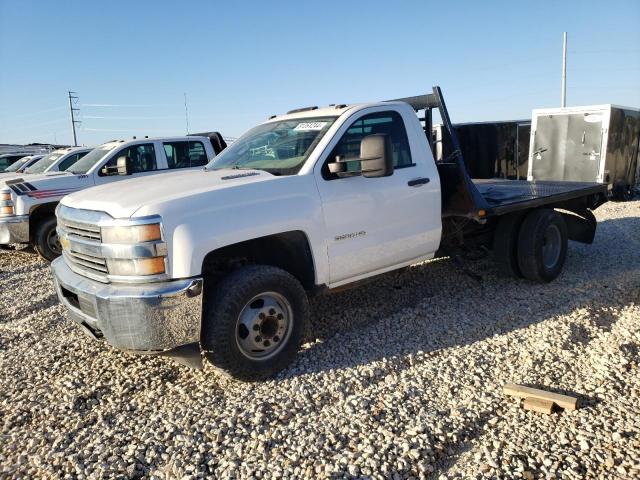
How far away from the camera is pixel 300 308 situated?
3.92 m

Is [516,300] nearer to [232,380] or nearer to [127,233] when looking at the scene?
[232,380]

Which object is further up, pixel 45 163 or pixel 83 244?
pixel 45 163

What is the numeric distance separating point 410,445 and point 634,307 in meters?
3.37

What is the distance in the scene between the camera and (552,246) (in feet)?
20.5

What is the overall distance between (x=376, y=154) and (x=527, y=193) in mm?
3067

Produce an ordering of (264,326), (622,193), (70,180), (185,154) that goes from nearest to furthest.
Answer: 1. (264,326)
2. (70,180)
3. (185,154)
4. (622,193)

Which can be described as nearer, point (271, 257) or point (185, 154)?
point (271, 257)

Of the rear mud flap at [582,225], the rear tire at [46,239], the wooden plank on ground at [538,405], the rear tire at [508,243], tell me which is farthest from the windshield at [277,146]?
the rear tire at [46,239]

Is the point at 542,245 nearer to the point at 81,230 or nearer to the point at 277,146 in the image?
the point at 277,146

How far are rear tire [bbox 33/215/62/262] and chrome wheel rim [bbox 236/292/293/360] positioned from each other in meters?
5.81

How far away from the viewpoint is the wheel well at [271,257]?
3.85 metres

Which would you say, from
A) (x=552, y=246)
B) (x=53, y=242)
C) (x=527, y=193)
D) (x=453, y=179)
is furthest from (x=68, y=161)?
(x=552, y=246)

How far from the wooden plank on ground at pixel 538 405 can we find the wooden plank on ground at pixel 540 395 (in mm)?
19

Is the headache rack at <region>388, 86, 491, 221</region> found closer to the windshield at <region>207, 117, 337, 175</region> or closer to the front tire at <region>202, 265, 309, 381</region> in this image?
the windshield at <region>207, 117, 337, 175</region>
